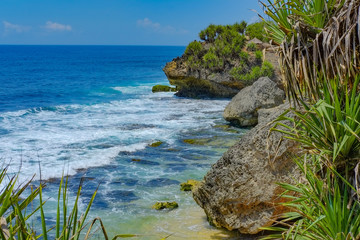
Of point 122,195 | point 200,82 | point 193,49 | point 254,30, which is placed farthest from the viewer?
point 254,30

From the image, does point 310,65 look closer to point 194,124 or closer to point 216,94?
point 194,124

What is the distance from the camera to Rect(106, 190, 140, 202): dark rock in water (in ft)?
39.0

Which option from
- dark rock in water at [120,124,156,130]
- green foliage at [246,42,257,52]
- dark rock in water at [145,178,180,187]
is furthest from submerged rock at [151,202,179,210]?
green foliage at [246,42,257,52]

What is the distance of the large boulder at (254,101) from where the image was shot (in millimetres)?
19438

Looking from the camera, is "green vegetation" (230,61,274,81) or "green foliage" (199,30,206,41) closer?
"green vegetation" (230,61,274,81)

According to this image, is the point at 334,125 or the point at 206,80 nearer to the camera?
the point at 334,125

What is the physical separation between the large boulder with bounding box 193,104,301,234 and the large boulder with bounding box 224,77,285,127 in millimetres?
11466

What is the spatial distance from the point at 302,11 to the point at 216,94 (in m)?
25.5

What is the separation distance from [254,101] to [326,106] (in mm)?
14590

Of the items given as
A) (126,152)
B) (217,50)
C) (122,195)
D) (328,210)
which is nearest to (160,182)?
(122,195)

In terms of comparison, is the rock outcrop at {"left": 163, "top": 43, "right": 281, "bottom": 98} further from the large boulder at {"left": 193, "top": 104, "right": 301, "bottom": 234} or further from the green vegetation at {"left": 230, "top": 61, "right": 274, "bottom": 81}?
the large boulder at {"left": 193, "top": 104, "right": 301, "bottom": 234}

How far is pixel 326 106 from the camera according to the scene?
493 centimetres

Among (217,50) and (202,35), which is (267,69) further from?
(202,35)

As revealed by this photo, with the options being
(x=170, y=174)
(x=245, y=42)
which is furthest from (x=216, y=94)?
(x=170, y=174)
